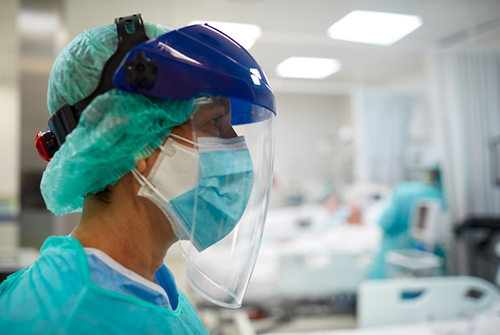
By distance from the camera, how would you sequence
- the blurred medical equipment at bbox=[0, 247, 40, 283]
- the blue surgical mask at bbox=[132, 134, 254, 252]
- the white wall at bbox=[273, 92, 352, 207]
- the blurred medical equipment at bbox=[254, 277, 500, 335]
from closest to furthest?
1. the blue surgical mask at bbox=[132, 134, 254, 252]
2. the blurred medical equipment at bbox=[0, 247, 40, 283]
3. the blurred medical equipment at bbox=[254, 277, 500, 335]
4. the white wall at bbox=[273, 92, 352, 207]

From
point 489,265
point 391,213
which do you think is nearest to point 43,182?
point 391,213

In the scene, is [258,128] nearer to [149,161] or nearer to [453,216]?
[149,161]

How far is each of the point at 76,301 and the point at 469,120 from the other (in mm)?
3762

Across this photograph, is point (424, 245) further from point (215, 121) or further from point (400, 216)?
point (215, 121)

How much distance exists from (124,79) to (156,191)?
216 millimetres

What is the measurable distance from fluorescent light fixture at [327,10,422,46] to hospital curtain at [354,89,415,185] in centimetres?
78

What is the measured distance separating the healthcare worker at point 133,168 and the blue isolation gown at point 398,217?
10.7 ft

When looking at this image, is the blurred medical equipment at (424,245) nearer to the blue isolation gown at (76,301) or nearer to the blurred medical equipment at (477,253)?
the blurred medical equipment at (477,253)

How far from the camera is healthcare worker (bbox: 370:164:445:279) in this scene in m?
3.69

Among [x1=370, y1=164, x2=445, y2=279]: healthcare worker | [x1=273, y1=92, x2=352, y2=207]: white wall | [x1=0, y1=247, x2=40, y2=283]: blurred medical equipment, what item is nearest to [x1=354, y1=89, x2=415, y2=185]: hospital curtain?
[x1=370, y1=164, x2=445, y2=279]: healthcare worker

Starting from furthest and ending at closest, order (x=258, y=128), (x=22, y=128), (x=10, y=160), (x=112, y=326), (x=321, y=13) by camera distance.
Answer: (x=10, y=160), (x=321, y=13), (x=22, y=128), (x=258, y=128), (x=112, y=326)

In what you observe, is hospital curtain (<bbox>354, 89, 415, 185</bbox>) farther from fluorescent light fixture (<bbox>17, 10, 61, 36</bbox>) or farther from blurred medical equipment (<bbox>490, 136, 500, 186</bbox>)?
fluorescent light fixture (<bbox>17, 10, 61, 36</bbox>)

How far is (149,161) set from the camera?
2.31 feet

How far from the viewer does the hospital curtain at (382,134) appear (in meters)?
4.54
